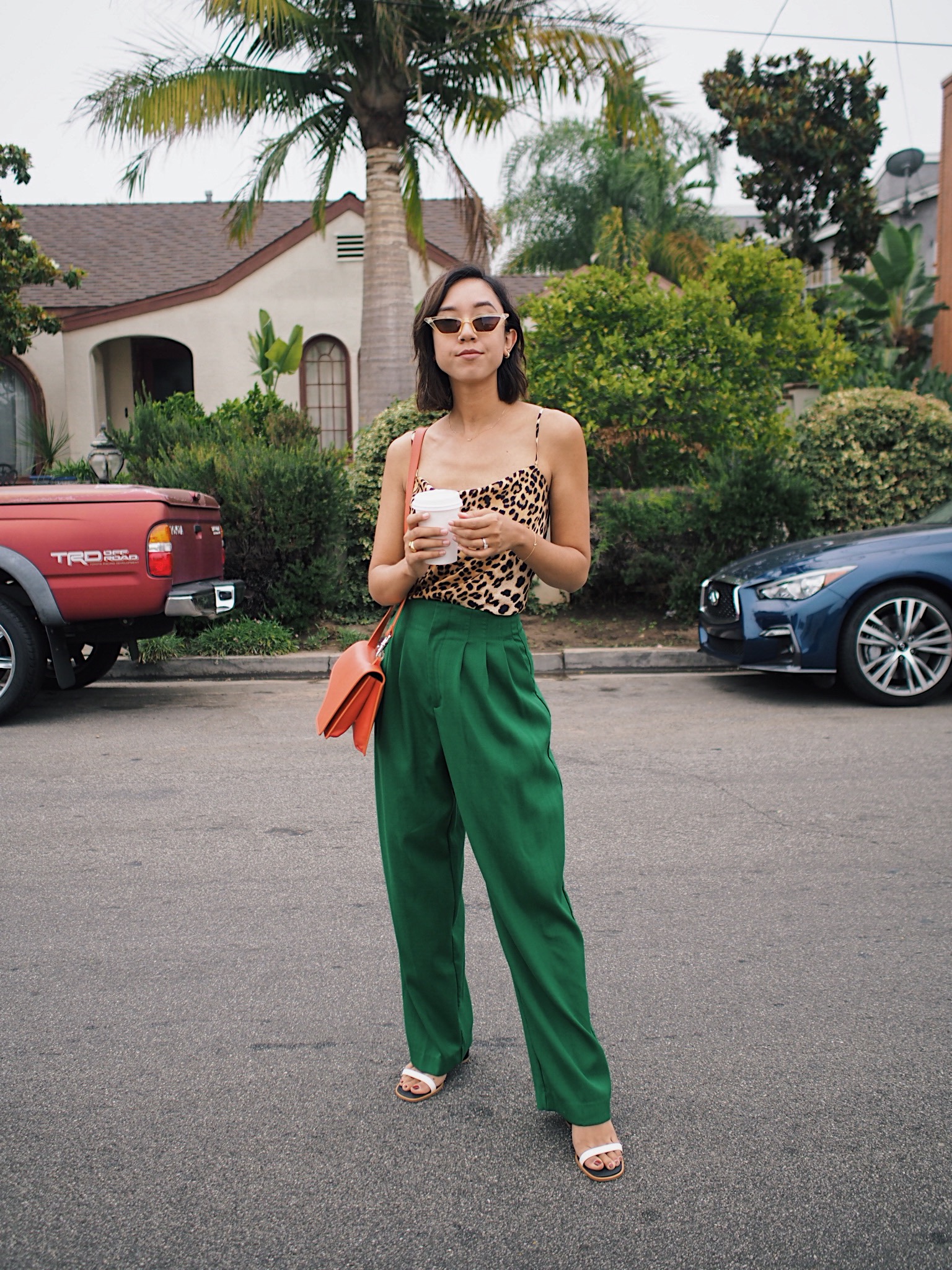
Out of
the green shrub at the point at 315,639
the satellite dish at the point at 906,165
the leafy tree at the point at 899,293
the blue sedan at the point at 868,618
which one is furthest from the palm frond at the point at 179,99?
the satellite dish at the point at 906,165

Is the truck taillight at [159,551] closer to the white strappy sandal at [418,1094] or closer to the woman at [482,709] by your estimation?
the woman at [482,709]

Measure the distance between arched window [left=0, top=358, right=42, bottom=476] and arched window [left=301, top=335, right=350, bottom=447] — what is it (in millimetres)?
4349

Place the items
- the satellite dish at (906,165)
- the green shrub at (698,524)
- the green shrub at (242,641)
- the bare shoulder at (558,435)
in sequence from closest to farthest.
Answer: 1. the bare shoulder at (558,435)
2. the green shrub at (242,641)
3. the green shrub at (698,524)
4. the satellite dish at (906,165)

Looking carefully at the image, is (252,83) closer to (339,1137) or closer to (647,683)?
(647,683)

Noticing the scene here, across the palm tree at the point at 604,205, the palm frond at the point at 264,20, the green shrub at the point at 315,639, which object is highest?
the palm tree at the point at 604,205

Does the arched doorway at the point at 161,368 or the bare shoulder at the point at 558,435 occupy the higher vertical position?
the arched doorway at the point at 161,368

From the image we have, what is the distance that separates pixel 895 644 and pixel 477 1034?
204 inches

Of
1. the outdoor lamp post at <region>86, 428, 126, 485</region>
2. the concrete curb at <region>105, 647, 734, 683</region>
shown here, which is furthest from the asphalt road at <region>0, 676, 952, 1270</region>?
the outdoor lamp post at <region>86, 428, 126, 485</region>

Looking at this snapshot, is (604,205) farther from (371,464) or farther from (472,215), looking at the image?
(371,464)

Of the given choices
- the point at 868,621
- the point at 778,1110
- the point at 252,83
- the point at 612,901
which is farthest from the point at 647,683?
the point at 252,83

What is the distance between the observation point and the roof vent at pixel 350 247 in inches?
722

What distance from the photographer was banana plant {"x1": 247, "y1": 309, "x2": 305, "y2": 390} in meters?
17.4

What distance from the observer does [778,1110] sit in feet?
8.88

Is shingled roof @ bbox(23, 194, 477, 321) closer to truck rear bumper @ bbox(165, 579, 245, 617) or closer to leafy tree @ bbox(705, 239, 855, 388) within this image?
leafy tree @ bbox(705, 239, 855, 388)
